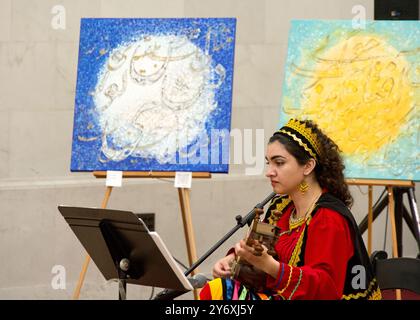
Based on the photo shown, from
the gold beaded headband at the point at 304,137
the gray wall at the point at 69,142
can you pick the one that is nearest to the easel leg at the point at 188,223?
the gray wall at the point at 69,142

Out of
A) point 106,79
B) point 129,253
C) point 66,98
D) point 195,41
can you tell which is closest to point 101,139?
point 106,79

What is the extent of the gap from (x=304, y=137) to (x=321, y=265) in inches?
22.6

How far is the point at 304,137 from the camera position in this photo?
3812mm

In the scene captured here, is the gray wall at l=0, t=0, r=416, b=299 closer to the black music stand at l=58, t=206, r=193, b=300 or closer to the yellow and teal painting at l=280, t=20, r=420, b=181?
the yellow and teal painting at l=280, t=20, r=420, b=181

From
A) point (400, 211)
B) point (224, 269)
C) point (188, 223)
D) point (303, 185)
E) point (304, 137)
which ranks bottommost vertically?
point (224, 269)

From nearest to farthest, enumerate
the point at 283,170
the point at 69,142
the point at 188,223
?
the point at 283,170 → the point at 188,223 → the point at 69,142

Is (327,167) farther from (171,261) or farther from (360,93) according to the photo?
(360,93)

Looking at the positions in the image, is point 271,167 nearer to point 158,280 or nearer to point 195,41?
point 158,280

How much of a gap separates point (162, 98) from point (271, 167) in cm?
168

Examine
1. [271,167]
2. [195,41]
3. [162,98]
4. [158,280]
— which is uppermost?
[195,41]

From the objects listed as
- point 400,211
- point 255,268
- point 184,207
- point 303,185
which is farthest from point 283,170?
point 400,211

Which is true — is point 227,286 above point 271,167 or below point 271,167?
below

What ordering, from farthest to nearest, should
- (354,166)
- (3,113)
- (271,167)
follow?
1. (3,113)
2. (354,166)
3. (271,167)

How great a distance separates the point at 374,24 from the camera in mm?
5457
